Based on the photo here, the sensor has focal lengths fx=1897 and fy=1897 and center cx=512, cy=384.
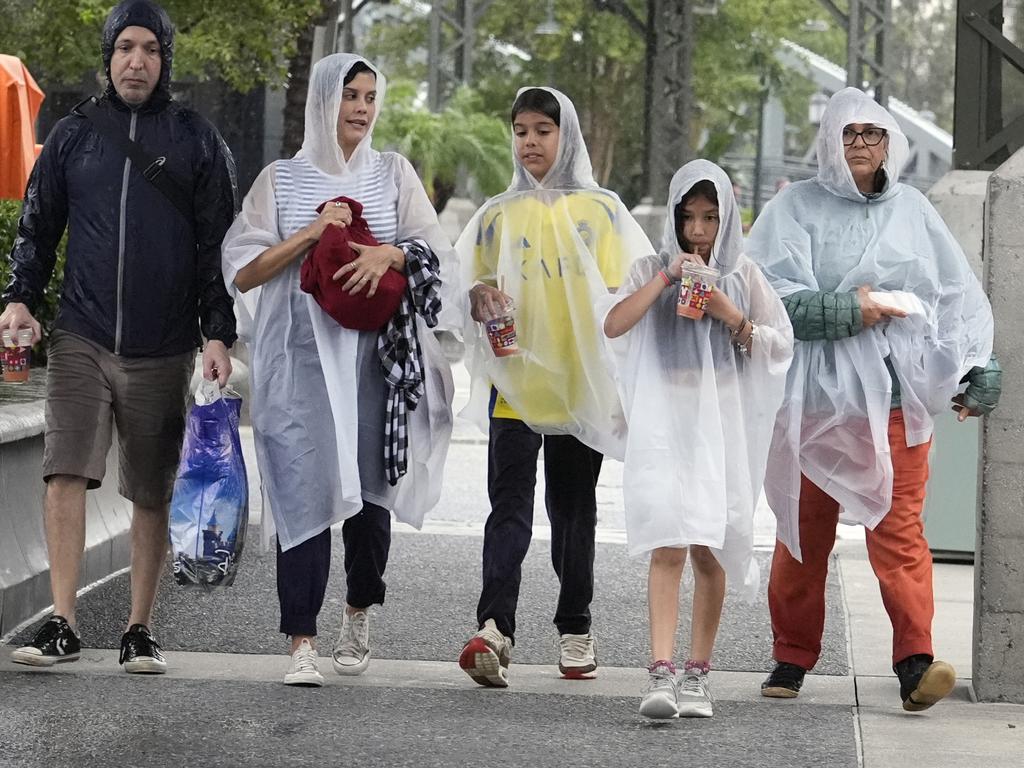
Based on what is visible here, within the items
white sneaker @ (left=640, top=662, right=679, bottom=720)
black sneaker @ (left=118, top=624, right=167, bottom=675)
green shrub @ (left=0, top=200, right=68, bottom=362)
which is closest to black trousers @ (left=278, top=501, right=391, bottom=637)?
black sneaker @ (left=118, top=624, right=167, bottom=675)

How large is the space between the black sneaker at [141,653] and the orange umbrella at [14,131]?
4.18 m

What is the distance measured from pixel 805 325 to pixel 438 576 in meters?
2.79

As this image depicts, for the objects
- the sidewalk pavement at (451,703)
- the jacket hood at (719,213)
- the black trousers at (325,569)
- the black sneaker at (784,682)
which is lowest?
the sidewalk pavement at (451,703)

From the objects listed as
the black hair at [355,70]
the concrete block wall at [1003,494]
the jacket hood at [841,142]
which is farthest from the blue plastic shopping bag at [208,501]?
the concrete block wall at [1003,494]

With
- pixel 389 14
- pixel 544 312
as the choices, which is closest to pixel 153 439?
pixel 544 312

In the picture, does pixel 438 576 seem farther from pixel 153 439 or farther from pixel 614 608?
pixel 153 439

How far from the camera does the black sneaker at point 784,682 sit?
5633 mm

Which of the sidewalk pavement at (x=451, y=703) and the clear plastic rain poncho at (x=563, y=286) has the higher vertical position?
the clear plastic rain poncho at (x=563, y=286)

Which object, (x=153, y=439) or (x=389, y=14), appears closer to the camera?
(x=153, y=439)

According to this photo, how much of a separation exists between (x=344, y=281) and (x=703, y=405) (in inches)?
42.6

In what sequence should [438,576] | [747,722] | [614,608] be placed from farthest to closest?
1. [438,576]
2. [614,608]
3. [747,722]

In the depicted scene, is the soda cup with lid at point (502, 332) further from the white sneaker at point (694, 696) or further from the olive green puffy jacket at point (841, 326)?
the white sneaker at point (694, 696)

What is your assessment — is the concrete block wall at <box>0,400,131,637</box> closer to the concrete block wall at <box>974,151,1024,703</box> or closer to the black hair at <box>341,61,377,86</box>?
the black hair at <box>341,61,377,86</box>

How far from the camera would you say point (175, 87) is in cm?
2261
